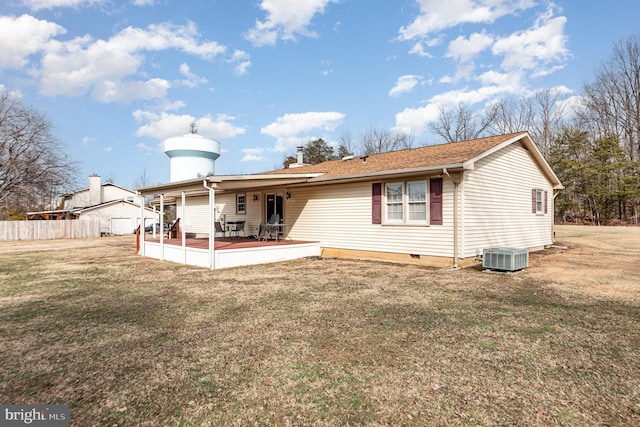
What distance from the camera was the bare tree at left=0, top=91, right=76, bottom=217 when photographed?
26.9 meters

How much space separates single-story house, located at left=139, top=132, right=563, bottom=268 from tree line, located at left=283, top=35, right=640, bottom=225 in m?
17.7

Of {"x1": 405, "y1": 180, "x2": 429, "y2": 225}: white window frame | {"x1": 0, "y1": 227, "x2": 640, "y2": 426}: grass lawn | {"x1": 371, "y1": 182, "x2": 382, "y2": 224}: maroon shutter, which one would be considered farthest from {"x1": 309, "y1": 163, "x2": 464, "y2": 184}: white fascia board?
{"x1": 0, "y1": 227, "x2": 640, "y2": 426}: grass lawn

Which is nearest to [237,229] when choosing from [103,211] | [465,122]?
[103,211]

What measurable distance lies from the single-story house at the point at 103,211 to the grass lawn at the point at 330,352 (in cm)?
2322

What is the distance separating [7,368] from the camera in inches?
131

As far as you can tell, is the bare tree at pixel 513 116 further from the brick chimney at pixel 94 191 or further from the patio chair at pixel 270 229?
the brick chimney at pixel 94 191

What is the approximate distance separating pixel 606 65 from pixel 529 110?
21.3ft

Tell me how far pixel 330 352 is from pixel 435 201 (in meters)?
6.57

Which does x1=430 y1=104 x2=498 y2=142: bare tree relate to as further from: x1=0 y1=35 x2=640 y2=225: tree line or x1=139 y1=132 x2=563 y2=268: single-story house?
x1=139 y1=132 x2=563 y2=268: single-story house

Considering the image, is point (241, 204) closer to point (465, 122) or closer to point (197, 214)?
point (197, 214)

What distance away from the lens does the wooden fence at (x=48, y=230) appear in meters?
22.9

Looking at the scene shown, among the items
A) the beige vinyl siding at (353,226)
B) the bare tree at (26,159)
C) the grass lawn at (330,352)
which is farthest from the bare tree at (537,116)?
the bare tree at (26,159)

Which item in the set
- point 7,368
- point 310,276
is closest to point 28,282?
point 7,368

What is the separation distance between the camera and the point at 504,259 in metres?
8.13
